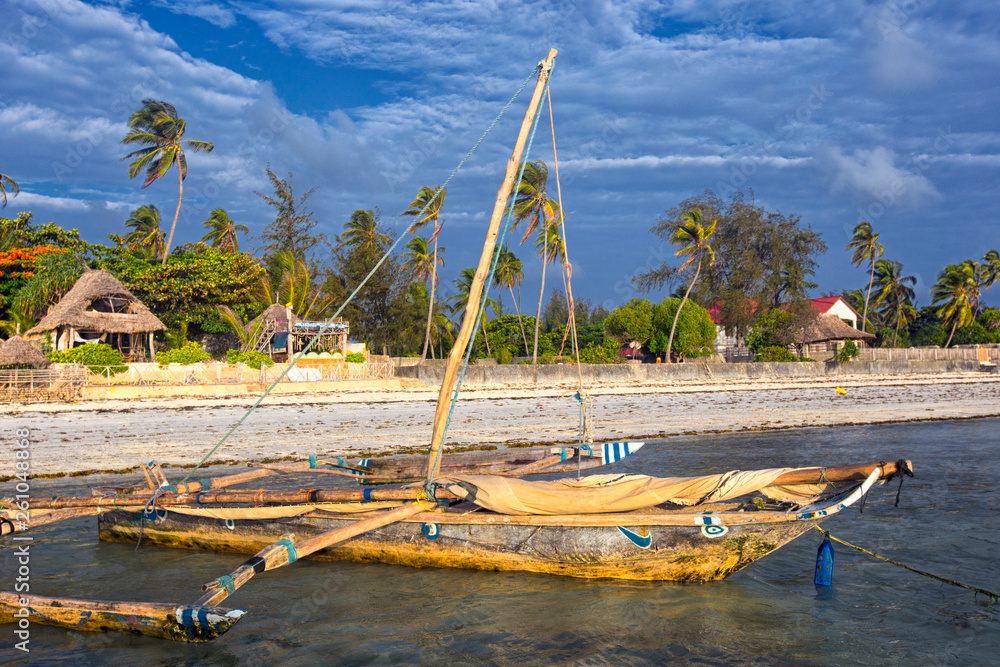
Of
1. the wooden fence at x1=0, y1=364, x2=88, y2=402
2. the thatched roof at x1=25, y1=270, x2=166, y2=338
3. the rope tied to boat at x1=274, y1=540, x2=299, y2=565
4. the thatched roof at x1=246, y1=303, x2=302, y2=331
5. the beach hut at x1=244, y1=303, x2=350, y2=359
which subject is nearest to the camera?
the rope tied to boat at x1=274, y1=540, x2=299, y2=565

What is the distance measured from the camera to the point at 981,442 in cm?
1543

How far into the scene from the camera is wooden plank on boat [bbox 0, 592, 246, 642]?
16.0 ft

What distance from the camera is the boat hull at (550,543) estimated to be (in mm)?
5879

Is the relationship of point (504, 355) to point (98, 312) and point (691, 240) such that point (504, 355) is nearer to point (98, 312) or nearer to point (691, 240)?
point (691, 240)

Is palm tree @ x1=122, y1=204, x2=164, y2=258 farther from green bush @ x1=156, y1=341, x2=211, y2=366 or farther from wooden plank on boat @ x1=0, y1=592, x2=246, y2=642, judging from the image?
wooden plank on boat @ x1=0, y1=592, x2=246, y2=642

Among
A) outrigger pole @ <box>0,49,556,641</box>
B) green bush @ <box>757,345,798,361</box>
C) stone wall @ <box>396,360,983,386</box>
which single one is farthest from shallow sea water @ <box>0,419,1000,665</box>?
green bush @ <box>757,345,798,361</box>

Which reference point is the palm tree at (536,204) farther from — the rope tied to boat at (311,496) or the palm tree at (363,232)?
the rope tied to boat at (311,496)

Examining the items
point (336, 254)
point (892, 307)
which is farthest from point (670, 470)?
point (892, 307)

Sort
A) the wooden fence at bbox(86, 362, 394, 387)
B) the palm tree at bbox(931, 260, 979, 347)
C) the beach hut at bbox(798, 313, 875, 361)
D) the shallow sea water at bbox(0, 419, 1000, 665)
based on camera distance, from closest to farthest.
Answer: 1. the shallow sea water at bbox(0, 419, 1000, 665)
2. the wooden fence at bbox(86, 362, 394, 387)
3. the beach hut at bbox(798, 313, 875, 361)
4. the palm tree at bbox(931, 260, 979, 347)

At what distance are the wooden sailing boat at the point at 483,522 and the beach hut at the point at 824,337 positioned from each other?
43805mm

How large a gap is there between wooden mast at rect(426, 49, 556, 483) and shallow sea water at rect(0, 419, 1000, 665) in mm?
1546

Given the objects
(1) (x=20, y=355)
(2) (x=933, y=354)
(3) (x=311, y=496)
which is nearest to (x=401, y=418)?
(3) (x=311, y=496)

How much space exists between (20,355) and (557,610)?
2483 cm

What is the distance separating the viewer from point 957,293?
176ft
